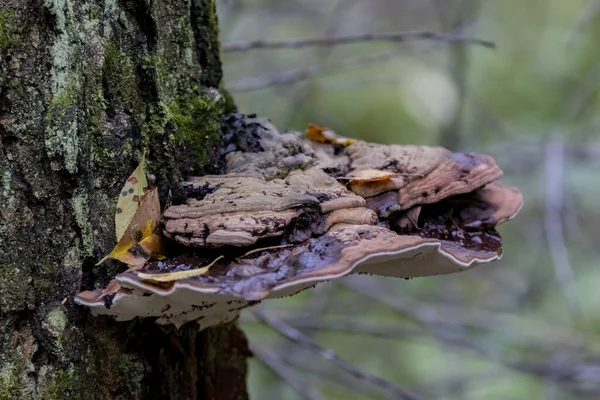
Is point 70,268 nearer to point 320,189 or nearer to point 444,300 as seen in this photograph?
point 320,189

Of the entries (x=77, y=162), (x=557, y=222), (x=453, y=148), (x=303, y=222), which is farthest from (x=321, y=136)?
(x=453, y=148)

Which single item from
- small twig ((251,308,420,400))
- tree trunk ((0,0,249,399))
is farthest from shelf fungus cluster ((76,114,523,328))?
small twig ((251,308,420,400))

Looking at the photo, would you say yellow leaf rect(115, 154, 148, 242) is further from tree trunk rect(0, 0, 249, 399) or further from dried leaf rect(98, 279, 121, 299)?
dried leaf rect(98, 279, 121, 299)

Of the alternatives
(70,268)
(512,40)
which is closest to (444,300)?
(70,268)

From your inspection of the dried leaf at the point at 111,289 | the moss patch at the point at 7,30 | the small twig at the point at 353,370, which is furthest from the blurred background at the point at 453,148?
the moss patch at the point at 7,30

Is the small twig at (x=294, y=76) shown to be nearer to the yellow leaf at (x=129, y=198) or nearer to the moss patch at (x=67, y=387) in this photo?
the yellow leaf at (x=129, y=198)

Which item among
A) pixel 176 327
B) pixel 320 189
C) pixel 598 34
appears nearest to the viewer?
pixel 320 189
